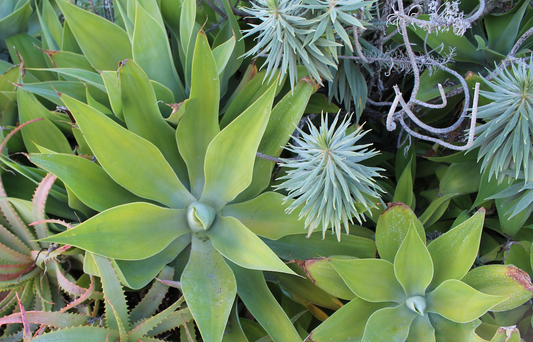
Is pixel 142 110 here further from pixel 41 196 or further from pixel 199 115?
pixel 41 196

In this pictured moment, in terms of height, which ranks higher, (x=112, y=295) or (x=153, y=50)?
(x=153, y=50)

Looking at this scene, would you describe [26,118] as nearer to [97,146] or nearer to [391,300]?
[97,146]

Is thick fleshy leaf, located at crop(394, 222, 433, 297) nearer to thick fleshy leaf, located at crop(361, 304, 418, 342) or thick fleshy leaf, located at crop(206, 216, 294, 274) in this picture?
thick fleshy leaf, located at crop(361, 304, 418, 342)

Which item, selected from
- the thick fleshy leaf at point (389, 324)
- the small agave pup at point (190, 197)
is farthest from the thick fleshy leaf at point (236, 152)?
the thick fleshy leaf at point (389, 324)

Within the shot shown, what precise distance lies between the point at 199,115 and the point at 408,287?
0.53 meters

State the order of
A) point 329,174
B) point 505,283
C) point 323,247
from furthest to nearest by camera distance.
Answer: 1. point 323,247
2. point 505,283
3. point 329,174

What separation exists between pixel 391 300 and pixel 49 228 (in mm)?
745

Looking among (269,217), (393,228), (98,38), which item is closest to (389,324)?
(393,228)

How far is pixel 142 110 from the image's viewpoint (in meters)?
0.68

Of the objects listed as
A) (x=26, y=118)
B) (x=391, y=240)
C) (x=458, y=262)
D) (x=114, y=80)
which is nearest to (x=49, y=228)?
(x=26, y=118)

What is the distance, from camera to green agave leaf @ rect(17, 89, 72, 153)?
76cm

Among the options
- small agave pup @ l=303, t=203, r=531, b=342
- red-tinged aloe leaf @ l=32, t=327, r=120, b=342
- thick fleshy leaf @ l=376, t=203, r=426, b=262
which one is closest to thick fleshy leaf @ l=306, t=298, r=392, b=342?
small agave pup @ l=303, t=203, r=531, b=342

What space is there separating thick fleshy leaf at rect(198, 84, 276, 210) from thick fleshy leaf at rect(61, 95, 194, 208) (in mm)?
83

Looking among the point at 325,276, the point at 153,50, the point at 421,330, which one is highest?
the point at 153,50
